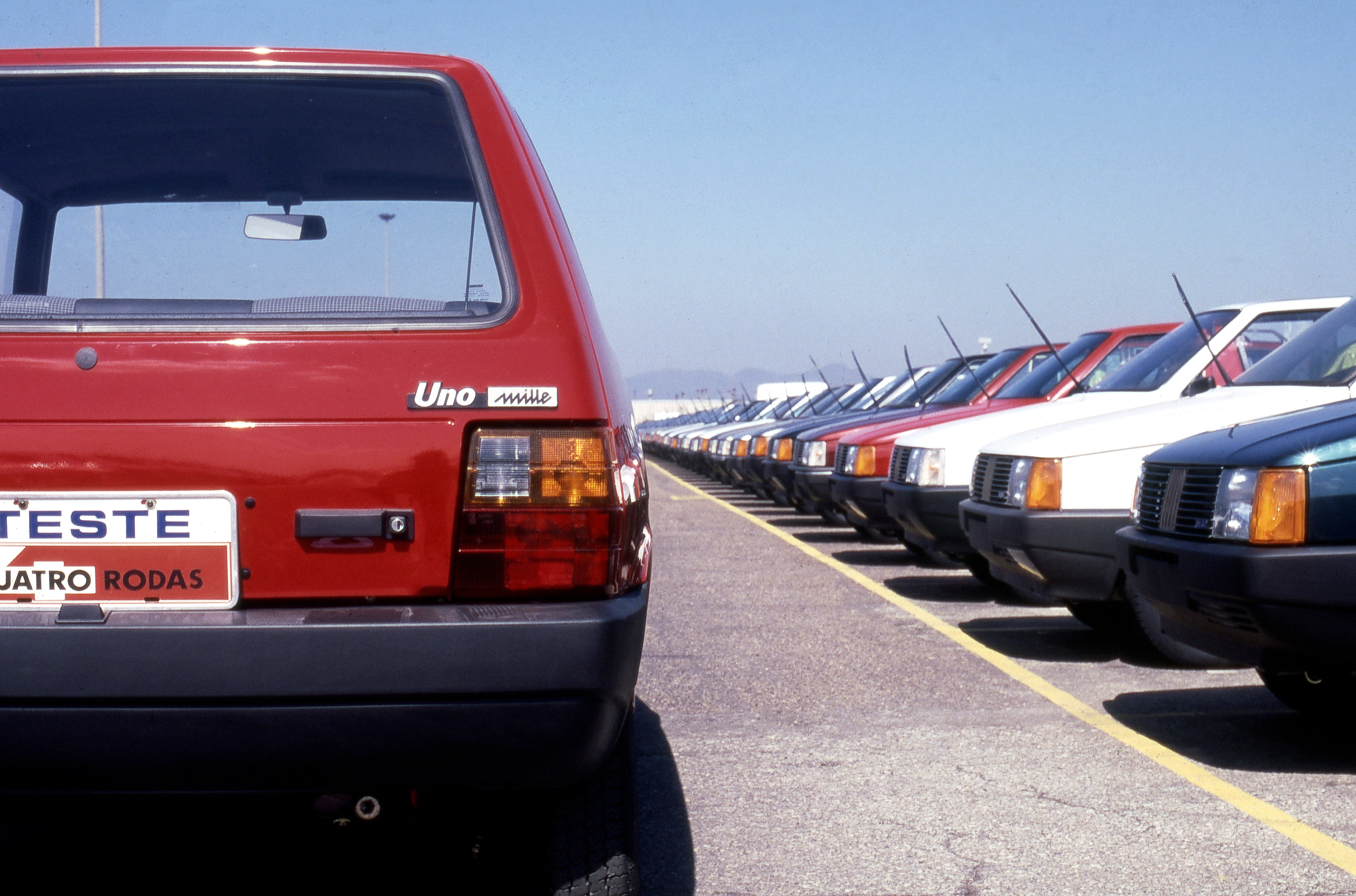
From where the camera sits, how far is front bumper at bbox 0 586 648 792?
2.40m

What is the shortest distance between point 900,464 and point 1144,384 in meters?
1.78

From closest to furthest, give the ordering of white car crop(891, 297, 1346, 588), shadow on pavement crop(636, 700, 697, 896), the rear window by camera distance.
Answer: the rear window
shadow on pavement crop(636, 700, 697, 896)
white car crop(891, 297, 1346, 588)

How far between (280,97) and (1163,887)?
2.58 m

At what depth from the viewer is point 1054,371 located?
1081cm

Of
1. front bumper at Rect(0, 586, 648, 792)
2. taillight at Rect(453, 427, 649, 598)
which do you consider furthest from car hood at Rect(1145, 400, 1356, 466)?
front bumper at Rect(0, 586, 648, 792)

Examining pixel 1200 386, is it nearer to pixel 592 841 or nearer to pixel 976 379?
pixel 976 379

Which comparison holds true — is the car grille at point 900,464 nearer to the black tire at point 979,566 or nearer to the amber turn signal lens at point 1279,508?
the black tire at point 979,566

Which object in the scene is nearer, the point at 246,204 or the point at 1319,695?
the point at 246,204

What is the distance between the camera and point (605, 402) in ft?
8.72

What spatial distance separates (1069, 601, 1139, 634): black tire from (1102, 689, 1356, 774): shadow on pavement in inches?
39.6

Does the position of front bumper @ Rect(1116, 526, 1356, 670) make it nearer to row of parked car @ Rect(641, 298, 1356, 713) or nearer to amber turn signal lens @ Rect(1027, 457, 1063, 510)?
row of parked car @ Rect(641, 298, 1356, 713)

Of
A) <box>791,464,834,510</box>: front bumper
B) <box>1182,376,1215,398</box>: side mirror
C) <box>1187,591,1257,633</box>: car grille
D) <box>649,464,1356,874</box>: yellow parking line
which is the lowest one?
<box>649,464,1356,874</box>: yellow parking line

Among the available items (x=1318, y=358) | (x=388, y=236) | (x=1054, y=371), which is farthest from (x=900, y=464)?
(x=388, y=236)

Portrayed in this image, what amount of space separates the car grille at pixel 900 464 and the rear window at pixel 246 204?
6.32 metres
